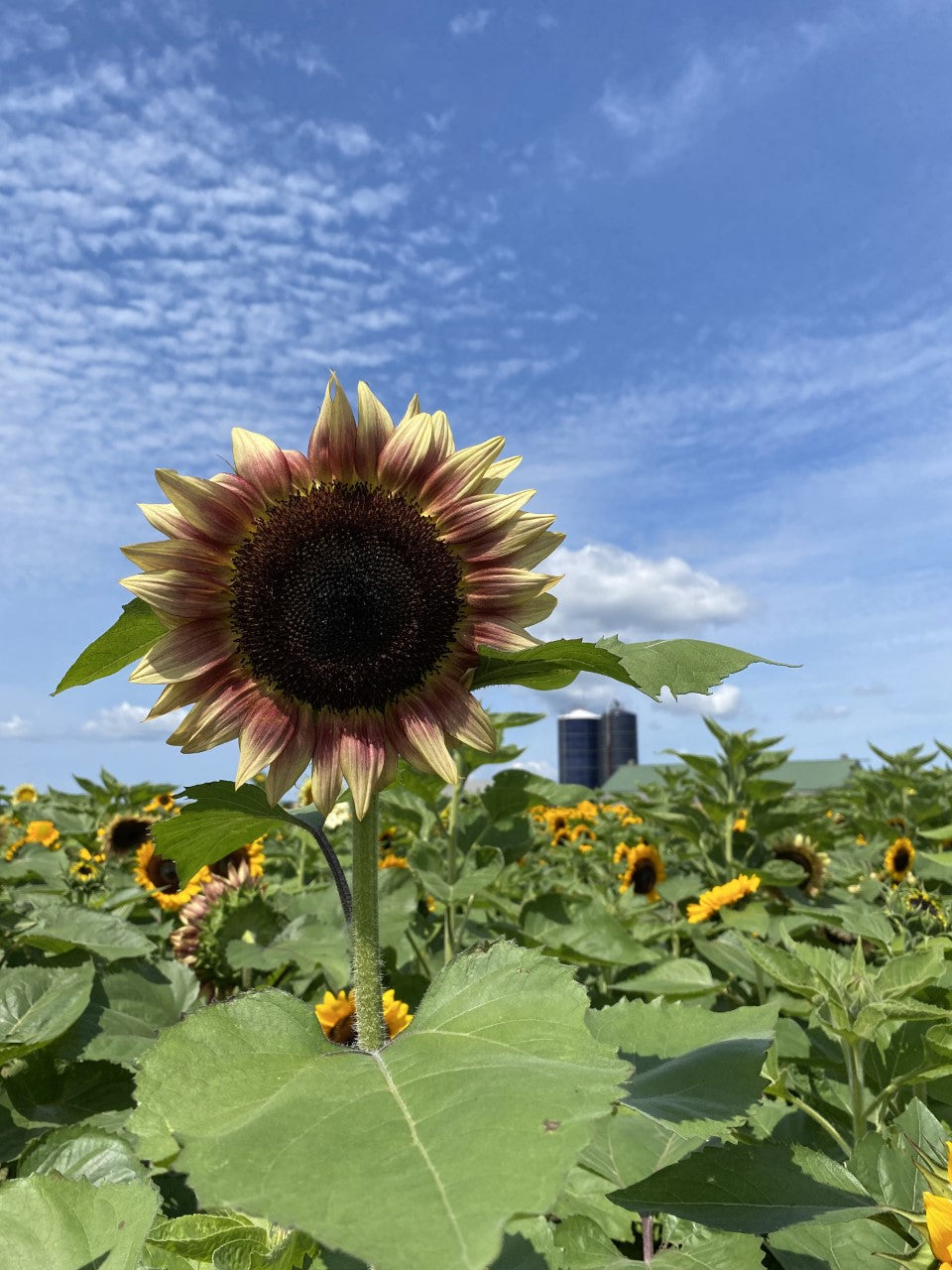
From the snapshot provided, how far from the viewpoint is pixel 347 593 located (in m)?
1.58

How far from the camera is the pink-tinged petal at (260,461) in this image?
160cm

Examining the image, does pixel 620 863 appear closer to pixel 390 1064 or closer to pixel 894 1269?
pixel 894 1269

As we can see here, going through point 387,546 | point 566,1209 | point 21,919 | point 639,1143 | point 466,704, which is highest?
point 387,546

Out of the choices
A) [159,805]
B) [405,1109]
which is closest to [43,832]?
[159,805]

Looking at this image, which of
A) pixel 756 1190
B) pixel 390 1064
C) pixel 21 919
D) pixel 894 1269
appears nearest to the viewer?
pixel 390 1064

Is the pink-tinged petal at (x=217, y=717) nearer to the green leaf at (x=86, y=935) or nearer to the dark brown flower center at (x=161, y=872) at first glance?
the green leaf at (x=86, y=935)

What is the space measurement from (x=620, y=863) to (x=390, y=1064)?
613cm

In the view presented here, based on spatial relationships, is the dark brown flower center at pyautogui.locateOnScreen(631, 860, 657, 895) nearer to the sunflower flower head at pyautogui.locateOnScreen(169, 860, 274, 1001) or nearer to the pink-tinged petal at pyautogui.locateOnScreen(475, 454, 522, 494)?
the sunflower flower head at pyautogui.locateOnScreen(169, 860, 274, 1001)

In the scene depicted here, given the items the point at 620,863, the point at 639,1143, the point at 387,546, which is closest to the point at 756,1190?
the point at 639,1143

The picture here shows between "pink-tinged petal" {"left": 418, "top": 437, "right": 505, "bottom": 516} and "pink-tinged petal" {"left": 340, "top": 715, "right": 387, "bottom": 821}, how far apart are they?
0.38 metres

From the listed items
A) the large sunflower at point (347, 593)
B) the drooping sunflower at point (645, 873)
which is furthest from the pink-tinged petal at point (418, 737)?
the drooping sunflower at point (645, 873)

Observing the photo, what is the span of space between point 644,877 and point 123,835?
135 inches

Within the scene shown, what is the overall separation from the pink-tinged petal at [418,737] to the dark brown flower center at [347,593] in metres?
0.04

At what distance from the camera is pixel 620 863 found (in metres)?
7.12
